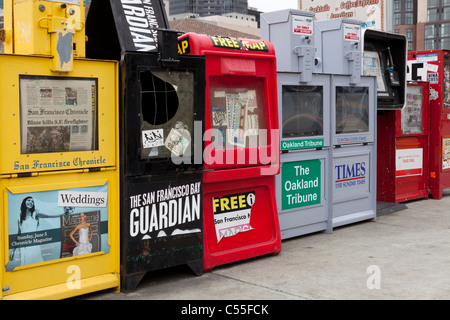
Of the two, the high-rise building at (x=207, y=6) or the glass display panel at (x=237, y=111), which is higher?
the high-rise building at (x=207, y=6)

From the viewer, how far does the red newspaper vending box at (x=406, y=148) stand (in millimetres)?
8039

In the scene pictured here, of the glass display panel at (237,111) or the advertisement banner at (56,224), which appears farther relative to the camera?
the glass display panel at (237,111)

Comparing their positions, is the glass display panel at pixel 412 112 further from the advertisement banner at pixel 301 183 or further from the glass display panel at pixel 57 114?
the glass display panel at pixel 57 114

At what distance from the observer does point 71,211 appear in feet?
12.9

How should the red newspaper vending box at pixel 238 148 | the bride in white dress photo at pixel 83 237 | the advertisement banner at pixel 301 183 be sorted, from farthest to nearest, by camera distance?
the advertisement banner at pixel 301 183, the red newspaper vending box at pixel 238 148, the bride in white dress photo at pixel 83 237

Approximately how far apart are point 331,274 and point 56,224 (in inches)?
92.0

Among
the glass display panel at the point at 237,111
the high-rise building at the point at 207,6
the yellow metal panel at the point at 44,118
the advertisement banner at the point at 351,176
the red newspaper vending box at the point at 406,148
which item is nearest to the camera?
the yellow metal panel at the point at 44,118

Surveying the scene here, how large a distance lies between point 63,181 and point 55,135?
1.09 ft

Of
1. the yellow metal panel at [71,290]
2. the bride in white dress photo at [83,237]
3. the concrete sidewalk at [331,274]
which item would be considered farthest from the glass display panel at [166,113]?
the concrete sidewalk at [331,274]

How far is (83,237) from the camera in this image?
399cm

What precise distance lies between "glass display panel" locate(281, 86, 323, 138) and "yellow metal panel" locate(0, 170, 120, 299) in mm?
2375

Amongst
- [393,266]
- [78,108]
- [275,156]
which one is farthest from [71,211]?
[393,266]

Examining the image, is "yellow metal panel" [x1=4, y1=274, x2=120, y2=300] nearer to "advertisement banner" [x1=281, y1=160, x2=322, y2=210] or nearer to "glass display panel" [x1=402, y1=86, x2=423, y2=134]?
"advertisement banner" [x1=281, y1=160, x2=322, y2=210]
